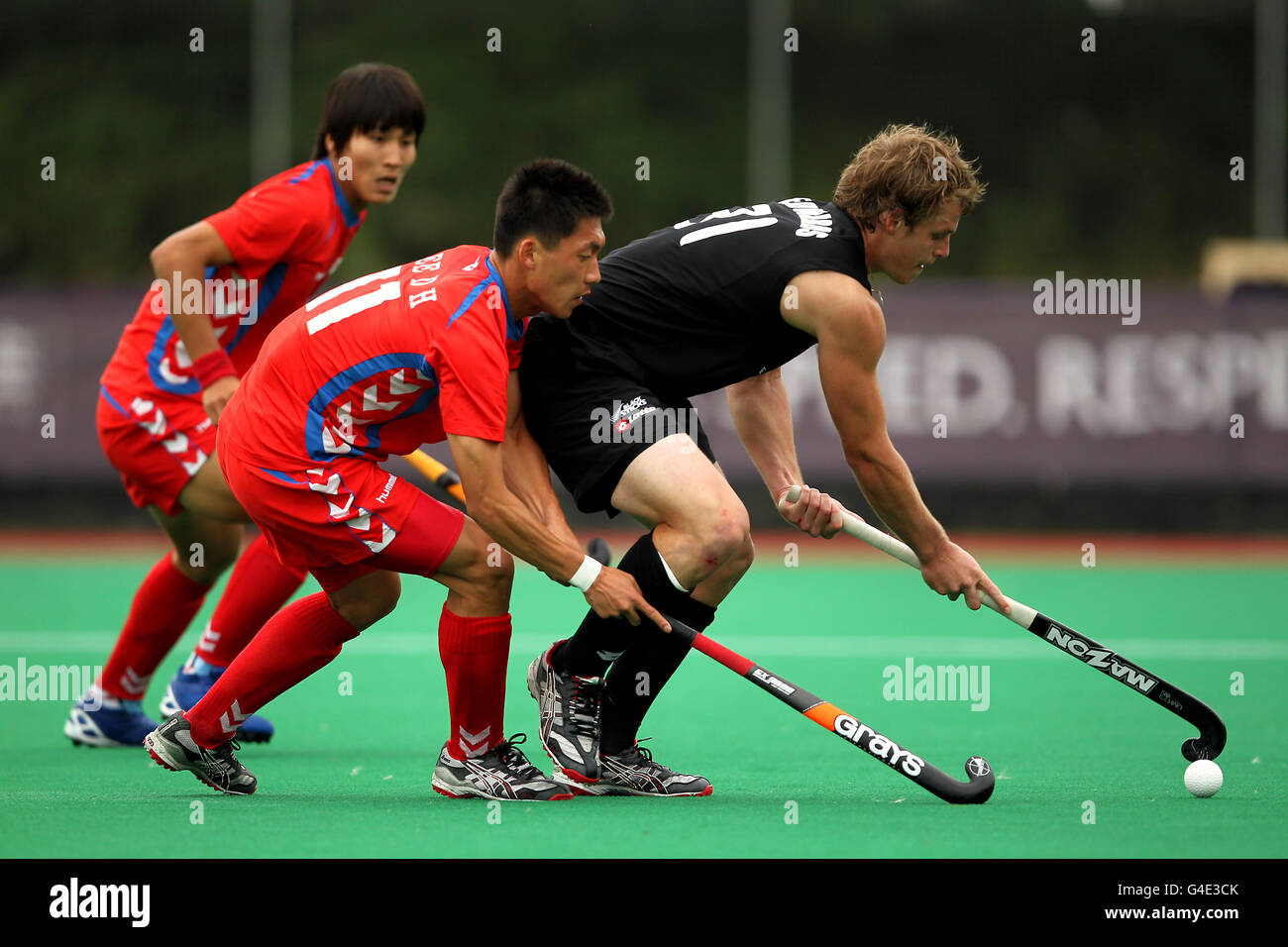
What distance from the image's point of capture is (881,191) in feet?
13.4

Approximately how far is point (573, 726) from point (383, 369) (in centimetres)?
103

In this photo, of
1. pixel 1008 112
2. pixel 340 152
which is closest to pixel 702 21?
pixel 1008 112

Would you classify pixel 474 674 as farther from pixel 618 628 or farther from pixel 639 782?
pixel 639 782

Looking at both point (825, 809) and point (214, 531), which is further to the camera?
point (214, 531)

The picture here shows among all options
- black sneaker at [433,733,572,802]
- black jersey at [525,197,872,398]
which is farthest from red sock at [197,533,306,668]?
black jersey at [525,197,872,398]

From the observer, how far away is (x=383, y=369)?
3768 millimetres

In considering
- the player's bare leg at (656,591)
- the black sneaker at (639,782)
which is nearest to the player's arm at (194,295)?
the player's bare leg at (656,591)

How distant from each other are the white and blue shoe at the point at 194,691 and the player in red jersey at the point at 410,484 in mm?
910

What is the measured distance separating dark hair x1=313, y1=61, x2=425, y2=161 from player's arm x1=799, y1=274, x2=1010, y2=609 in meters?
1.58

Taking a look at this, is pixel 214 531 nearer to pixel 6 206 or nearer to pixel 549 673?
pixel 549 673

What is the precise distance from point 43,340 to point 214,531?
7.39 m

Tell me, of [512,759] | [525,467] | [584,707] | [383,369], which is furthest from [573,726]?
[383,369]

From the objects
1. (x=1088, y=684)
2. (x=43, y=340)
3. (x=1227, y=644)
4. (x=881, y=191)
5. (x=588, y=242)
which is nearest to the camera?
(x=588, y=242)

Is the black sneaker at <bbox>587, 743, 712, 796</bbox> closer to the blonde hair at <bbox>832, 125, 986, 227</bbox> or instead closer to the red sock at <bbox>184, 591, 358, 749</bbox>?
the red sock at <bbox>184, 591, 358, 749</bbox>
